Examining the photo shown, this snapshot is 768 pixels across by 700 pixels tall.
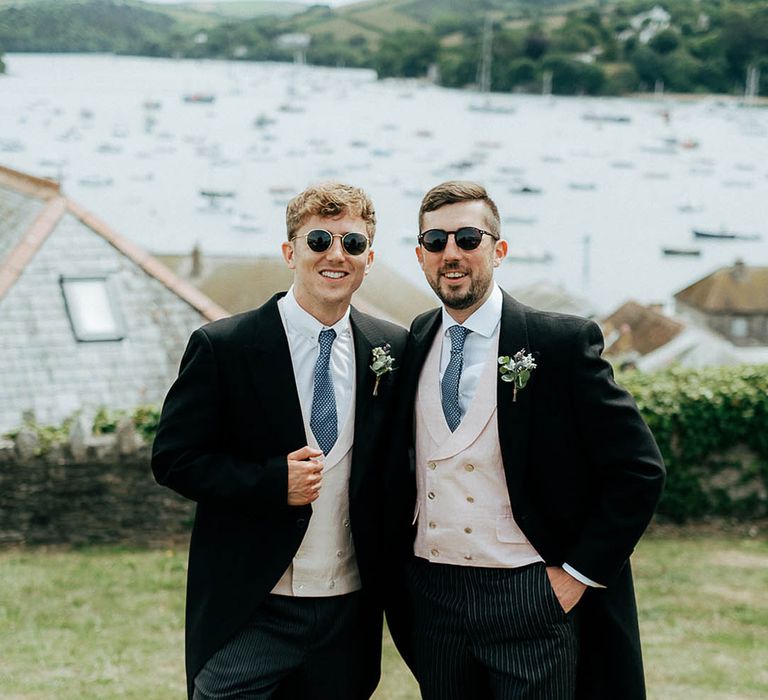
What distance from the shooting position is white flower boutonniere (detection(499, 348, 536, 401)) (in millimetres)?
3664

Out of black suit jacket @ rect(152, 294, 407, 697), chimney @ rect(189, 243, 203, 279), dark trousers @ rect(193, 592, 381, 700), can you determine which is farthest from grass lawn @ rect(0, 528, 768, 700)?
chimney @ rect(189, 243, 203, 279)

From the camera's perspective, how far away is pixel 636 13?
290 feet

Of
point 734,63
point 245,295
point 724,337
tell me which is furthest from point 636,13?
point 245,295

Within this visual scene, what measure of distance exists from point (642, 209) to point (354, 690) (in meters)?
85.2

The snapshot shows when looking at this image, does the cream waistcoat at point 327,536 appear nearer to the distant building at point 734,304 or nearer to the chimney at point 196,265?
the chimney at point 196,265

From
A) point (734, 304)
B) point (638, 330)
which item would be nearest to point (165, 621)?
point (638, 330)

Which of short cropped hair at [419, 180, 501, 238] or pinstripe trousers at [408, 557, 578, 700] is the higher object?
short cropped hair at [419, 180, 501, 238]

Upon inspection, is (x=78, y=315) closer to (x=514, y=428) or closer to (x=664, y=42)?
(x=514, y=428)

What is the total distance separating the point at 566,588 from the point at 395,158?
85250 millimetres

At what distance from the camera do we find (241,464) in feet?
12.1

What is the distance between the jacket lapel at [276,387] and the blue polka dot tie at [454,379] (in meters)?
0.53

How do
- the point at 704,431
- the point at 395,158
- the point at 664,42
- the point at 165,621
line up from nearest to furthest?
the point at 165,621
the point at 704,431
the point at 664,42
the point at 395,158

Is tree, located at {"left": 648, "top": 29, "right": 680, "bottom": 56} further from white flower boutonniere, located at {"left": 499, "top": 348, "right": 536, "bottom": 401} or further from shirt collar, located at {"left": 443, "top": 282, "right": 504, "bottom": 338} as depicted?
white flower boutonniere, located at {"left": 499, "top": 348, "right": 536, "bottom": 401}

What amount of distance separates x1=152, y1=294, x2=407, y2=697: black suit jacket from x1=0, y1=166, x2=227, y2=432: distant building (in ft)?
37.5
